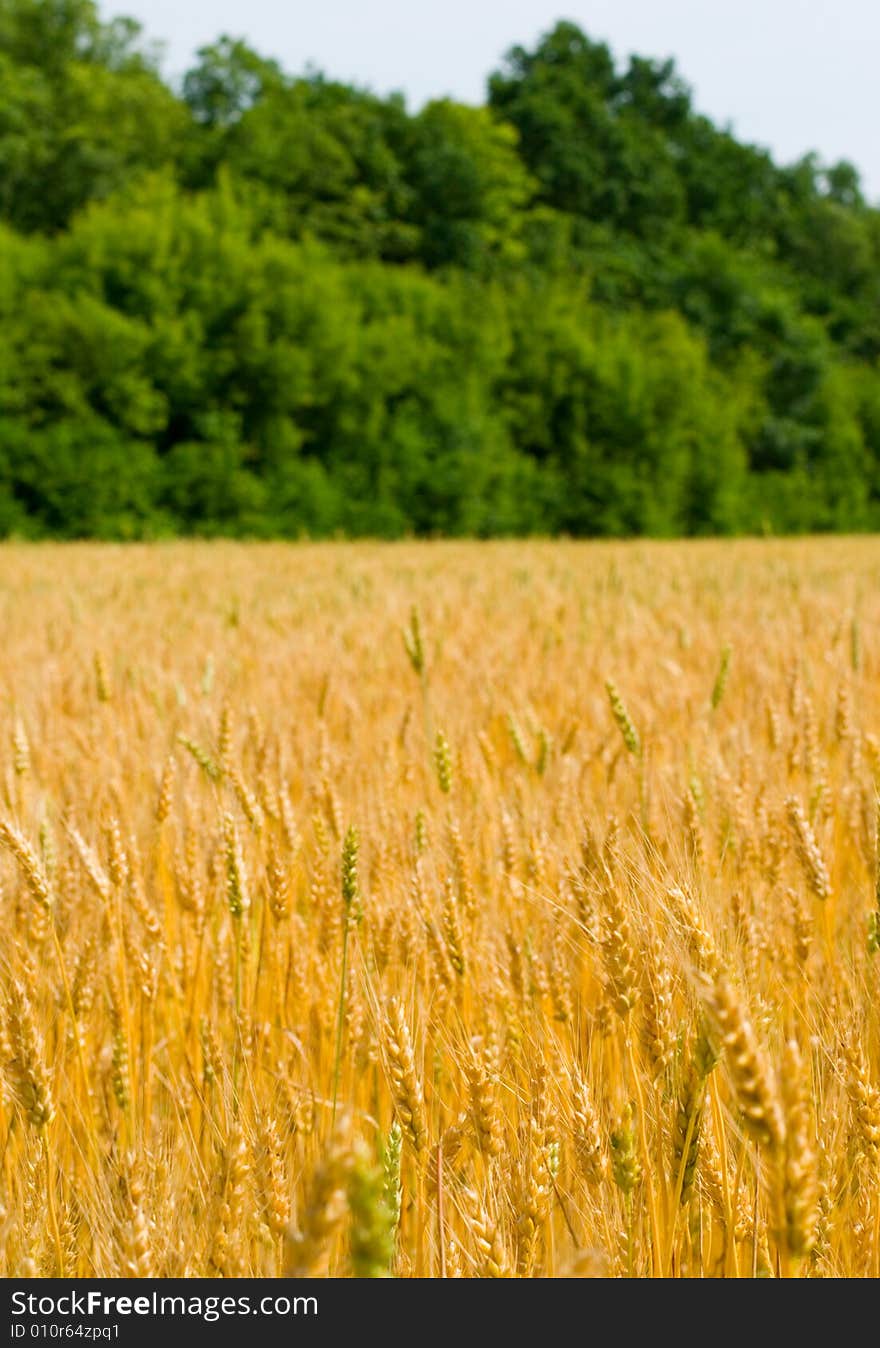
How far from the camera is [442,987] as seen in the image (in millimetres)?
1228

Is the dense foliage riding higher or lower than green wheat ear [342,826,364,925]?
higher

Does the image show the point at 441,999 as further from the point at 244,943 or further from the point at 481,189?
the point at 481,189

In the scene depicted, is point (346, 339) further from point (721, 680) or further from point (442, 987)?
point (442, 987)

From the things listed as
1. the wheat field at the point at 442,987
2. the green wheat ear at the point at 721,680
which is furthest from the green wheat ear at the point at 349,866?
the green wheat ear at the point at 721,680

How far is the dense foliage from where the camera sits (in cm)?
1814

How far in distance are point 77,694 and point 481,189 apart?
3307 centimetres

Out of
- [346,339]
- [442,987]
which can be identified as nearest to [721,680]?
[442,987]

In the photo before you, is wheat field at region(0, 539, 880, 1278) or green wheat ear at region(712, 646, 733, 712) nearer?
wheat field at region(0, 539, 880, 1278)

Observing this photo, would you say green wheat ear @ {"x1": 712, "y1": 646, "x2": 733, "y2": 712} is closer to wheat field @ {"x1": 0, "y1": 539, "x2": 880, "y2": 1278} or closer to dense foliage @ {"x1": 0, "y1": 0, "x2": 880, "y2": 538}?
wheat field @ {"x1": 0, "y1": 539, "x2": 880, "y2": 1278}

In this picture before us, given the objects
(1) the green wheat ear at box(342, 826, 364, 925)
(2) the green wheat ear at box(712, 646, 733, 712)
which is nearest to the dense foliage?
(2) the green wheat ear at box(712, 646, 733, 712)

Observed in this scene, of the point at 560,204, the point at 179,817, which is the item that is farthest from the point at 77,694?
the point at 560,204

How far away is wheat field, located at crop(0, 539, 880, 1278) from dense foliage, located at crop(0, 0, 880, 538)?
1595cm

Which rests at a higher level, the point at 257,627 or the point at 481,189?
the point at 481,189
